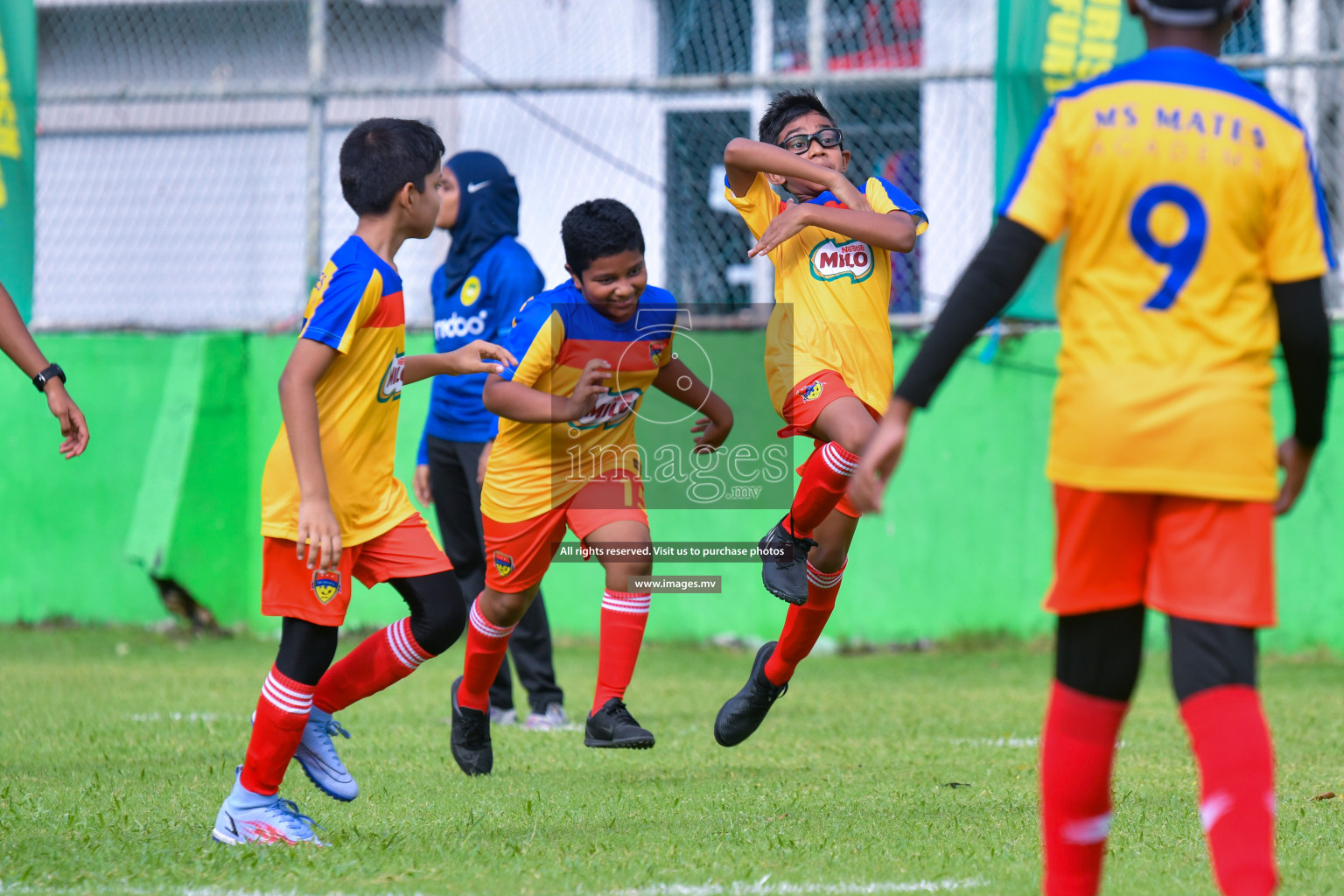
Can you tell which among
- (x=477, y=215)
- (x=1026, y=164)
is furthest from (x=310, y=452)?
(x=477, y=215)

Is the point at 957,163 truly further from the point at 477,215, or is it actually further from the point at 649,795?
the point at 649,795

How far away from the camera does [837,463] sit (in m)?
4.43

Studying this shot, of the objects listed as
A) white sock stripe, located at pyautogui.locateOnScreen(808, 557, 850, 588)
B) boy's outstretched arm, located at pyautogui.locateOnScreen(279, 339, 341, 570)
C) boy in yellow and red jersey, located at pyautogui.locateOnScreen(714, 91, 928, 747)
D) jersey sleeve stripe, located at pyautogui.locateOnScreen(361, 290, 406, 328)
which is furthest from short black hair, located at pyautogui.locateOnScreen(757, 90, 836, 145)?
boy's outstretched arm, located at pyautogui.locateOnScreen(279, 339, 341, 570)

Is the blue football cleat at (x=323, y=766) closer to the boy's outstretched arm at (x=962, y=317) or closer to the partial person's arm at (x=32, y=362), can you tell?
the partial person's arm at (x=32, y=362)

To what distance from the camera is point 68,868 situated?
3.20m

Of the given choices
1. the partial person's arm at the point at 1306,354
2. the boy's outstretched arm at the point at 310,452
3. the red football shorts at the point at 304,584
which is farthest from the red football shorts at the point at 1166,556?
the red football shorts at the point at 304,584

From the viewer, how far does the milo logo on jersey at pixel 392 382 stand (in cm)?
375

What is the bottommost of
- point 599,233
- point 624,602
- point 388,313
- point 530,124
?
point 624,602

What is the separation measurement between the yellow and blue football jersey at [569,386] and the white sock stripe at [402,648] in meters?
0.60

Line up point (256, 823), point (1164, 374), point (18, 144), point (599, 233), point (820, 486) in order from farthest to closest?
point (18, 144) → point (820, 486) → point (599, 233) → point (256, 823) → point (1164, 374)

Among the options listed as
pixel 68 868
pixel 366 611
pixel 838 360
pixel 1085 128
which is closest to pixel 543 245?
pixel 366 611

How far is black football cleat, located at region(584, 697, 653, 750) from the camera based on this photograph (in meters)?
4.25

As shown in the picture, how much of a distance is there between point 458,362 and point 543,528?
0.76m

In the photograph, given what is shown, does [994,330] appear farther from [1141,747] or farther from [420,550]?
[420,550]
